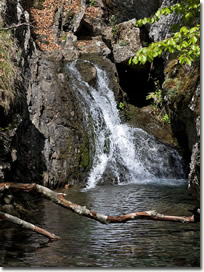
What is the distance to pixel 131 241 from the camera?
381cm

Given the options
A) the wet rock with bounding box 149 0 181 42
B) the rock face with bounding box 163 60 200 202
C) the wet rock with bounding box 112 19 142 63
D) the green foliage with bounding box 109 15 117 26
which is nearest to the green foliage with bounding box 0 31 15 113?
the rock face with bounding box 163 60 200 202

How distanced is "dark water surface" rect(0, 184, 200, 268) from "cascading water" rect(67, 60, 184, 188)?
Result: 3264 mm

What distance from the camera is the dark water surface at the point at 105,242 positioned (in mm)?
3137

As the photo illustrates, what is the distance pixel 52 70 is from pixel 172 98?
14.3 feet

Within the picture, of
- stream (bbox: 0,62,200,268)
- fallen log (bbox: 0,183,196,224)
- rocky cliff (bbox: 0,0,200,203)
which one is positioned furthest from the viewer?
rocky cliff (bbox: 0,0,200,203)

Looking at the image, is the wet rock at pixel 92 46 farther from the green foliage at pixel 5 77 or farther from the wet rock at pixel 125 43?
the green foliage at pixel 5 77

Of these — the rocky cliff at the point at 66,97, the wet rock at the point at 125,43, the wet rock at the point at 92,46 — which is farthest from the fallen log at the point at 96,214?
the wet rock at the point at 92,46

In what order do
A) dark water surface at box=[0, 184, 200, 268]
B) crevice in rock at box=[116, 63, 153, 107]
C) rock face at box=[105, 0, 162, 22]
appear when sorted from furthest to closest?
crevice in rock at box=[116, 63, 153, 107] < rock face at box=[105, 0, 162, 22] < dark water surface at box=[0, 184, 200, 268]

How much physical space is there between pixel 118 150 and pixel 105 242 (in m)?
6.19

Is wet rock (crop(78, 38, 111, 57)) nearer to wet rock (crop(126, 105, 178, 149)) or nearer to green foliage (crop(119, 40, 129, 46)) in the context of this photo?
green foliage (crop(119, 40, 129, 46))

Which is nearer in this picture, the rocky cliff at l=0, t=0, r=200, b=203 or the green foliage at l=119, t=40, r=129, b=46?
the rocky cliff at l=0, t=0, r=200, b=203

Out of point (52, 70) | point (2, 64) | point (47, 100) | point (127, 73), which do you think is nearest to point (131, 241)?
point (2, 64)

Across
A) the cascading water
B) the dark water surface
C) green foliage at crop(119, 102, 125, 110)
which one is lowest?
the dark water surface

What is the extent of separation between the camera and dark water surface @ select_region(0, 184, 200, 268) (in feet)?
10.3
